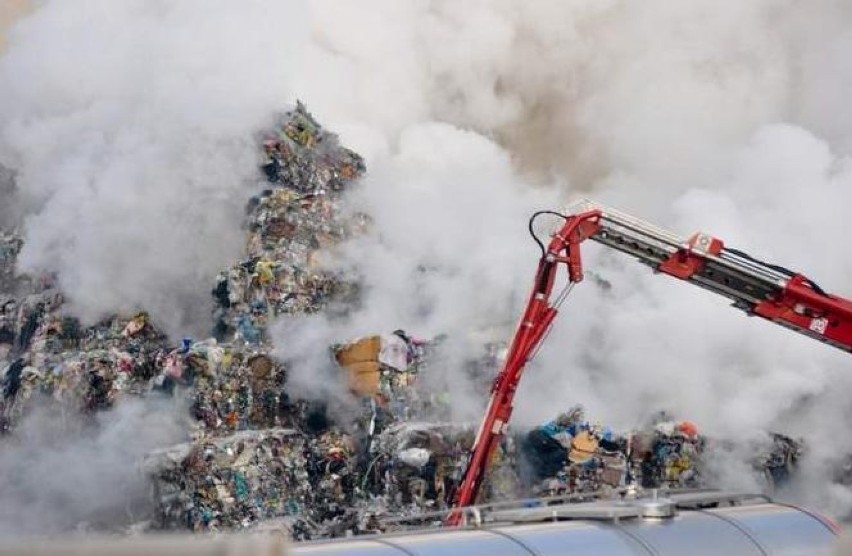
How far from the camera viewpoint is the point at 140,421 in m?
20.4

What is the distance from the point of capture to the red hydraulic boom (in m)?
14.8

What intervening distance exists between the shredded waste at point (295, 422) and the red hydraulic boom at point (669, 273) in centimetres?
262

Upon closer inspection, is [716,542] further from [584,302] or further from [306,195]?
[306,195]

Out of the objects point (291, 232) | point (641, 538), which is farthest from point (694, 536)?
point (291, 232)

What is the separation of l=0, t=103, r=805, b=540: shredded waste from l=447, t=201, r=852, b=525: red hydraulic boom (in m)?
2.62

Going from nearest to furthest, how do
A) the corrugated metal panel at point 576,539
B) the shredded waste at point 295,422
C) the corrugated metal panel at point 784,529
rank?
the corrugated metal panel at point 576,539 → the corrugated metal panel at point 784,529 → the shredded waste at point 295,422

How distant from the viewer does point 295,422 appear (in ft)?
67.2

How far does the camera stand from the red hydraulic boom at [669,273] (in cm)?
1480

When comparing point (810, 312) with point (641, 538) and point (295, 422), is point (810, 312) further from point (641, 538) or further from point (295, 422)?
point (641, 538)

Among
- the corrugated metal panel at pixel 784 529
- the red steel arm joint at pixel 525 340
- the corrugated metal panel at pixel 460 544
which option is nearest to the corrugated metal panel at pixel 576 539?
the corrugated metal panel at pixel 460 544

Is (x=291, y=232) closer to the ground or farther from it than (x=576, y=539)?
farther from it

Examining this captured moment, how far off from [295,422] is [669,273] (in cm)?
748

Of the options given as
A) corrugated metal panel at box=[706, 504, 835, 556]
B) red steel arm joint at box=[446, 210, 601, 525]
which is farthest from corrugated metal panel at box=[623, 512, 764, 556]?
red steel arm joint at box=[446, 210, 601, 525]

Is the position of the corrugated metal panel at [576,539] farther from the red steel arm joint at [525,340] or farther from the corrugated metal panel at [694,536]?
the red steel arm joint at [525,340]
